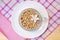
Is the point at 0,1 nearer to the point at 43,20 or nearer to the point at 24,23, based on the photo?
the point at 24,23

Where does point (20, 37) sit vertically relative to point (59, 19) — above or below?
below

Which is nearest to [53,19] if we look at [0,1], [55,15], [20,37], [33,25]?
[55,15]

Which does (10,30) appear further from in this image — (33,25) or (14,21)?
(33,25)

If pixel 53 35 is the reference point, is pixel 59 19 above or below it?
above

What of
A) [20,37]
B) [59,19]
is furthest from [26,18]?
[59,19]

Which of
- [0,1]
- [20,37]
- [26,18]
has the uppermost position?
[0,1]
